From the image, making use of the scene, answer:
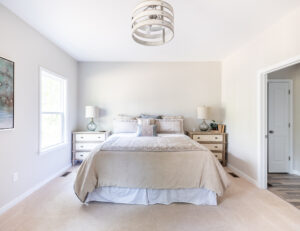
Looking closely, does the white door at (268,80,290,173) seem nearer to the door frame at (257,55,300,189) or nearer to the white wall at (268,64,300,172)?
the white wall at (268,64,300,172)

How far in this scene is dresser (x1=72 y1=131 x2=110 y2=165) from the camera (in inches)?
146

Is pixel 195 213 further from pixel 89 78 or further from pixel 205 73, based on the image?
pixel 89 78

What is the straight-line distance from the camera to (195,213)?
1947 millimetres

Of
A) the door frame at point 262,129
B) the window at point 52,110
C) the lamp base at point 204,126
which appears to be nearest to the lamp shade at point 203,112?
the lamp base at point 204,126

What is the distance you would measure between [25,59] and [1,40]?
0.40 m

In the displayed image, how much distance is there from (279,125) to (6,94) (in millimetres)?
4802

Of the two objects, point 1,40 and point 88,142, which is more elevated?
point 1,40

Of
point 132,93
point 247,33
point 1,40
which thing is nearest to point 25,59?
point 1,40

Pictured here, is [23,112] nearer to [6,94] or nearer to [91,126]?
[6,94]

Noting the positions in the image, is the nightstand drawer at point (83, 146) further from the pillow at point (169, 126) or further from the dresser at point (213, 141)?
the dresser at point (213, 141)

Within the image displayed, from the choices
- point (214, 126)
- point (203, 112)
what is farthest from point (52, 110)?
point (214, 126)

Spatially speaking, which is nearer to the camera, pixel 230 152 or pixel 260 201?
pixel 260 201

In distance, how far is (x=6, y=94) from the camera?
6.63 ft

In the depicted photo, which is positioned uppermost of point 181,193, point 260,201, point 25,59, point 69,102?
point 25,59
